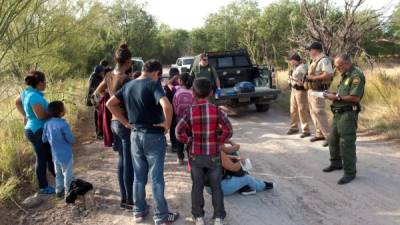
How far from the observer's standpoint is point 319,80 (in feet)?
22.1

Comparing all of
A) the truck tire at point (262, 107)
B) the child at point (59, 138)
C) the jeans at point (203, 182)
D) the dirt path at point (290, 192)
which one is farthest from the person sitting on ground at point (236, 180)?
the truck tire at point (262, 107)

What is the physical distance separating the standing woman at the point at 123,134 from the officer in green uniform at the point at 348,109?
260cm

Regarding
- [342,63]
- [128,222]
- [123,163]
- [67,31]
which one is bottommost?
[128,222]

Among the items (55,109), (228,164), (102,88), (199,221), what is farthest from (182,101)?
(199,221)

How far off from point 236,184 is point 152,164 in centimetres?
126

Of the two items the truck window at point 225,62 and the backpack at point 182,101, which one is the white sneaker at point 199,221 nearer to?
the backpack at point 182,101

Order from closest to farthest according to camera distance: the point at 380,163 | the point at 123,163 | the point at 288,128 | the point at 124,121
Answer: the point at 124,121 < the point at 123,163 < the point at 380,163 < the point at 288,128

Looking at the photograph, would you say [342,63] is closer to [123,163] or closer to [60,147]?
[123,163]

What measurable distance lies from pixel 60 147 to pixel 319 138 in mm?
4499

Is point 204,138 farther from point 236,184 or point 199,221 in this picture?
point 236,184

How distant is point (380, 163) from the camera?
19.3 feet

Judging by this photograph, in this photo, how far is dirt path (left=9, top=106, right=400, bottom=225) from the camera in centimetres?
430

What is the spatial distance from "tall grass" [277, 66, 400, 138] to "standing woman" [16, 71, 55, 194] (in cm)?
568

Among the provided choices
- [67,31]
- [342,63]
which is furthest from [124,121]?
[67,31]
